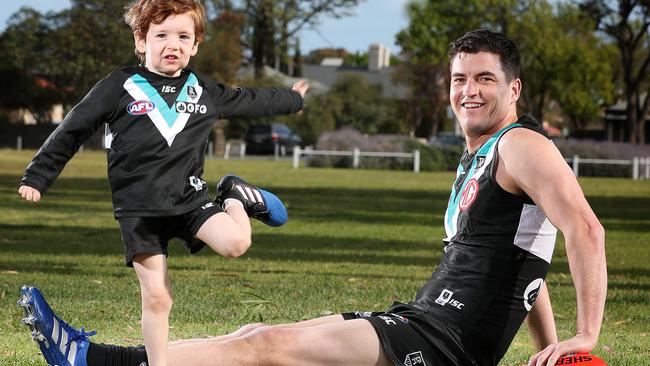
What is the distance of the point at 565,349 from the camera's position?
3742mm

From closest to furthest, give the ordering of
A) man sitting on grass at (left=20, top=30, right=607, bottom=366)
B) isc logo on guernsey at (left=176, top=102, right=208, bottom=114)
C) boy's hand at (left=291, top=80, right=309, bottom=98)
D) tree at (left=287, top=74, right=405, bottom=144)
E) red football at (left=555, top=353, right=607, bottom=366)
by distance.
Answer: red football at (left=555, top=353, right=607, bottom=366) → man sitting on grass at (left=20, top=30, right=607, bottom=366) → isc logo on guernsey at (left=176, top=102, right=208, bottom=114) → boy's hand at (left=291, top=80, right=309, bottom=98) → tree at (left=287, top=74, right=405, bottom=144)

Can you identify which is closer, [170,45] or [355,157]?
[170,45]

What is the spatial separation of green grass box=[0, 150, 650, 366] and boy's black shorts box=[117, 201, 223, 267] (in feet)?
4.24

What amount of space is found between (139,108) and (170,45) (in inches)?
14.0

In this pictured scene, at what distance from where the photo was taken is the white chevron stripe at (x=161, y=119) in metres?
4.98

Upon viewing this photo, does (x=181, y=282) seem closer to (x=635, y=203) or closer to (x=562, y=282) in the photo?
(x=562, y=282)

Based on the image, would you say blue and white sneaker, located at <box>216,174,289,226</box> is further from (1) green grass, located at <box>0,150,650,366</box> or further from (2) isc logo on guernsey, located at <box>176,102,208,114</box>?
(1) green grass, located at <box>0,150,650,366</box>

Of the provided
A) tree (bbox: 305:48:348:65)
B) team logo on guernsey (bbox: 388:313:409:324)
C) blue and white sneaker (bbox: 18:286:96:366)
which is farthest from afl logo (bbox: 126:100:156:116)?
tree (bbox: 305:48:348:65)

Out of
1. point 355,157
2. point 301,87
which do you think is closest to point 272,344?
point 301,87

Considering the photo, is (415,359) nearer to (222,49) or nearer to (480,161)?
(480,161)

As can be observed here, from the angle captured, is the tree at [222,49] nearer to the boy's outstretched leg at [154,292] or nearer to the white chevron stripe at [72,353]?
the boy's outstretched leg at [154,292]

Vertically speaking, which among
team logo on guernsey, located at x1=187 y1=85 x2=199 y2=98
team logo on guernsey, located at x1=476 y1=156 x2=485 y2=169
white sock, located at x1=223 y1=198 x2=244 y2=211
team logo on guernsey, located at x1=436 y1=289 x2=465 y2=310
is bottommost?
team logo on guernsey, located at x1=436 y1=289 x2=465 y2=310

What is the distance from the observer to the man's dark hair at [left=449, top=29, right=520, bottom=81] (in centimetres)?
447

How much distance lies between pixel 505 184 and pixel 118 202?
5.96 ft
